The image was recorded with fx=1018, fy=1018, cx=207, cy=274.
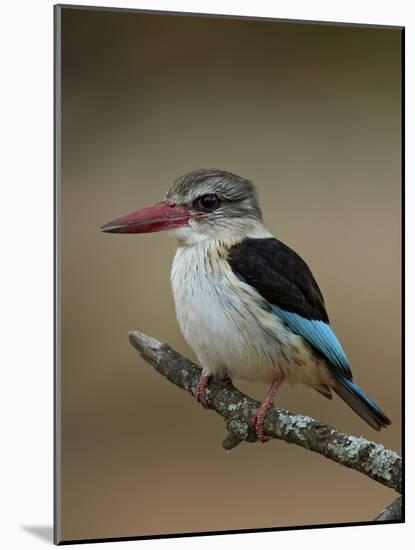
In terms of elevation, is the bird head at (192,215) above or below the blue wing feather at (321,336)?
above

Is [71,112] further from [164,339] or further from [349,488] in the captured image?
[349,488]

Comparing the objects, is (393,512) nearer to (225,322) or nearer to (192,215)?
(225,322)

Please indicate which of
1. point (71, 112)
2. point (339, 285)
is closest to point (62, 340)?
point (71, 112)

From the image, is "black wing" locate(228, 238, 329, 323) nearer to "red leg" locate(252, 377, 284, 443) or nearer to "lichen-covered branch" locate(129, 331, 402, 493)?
"red leg" locate(252, 377, 284, 443)

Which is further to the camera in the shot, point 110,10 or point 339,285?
point 339,285

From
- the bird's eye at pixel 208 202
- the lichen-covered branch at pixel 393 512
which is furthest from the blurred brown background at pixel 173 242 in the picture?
the bird's eye at pixel 208 202

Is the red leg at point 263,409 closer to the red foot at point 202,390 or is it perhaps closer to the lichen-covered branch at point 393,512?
the red foot at point 202,390
